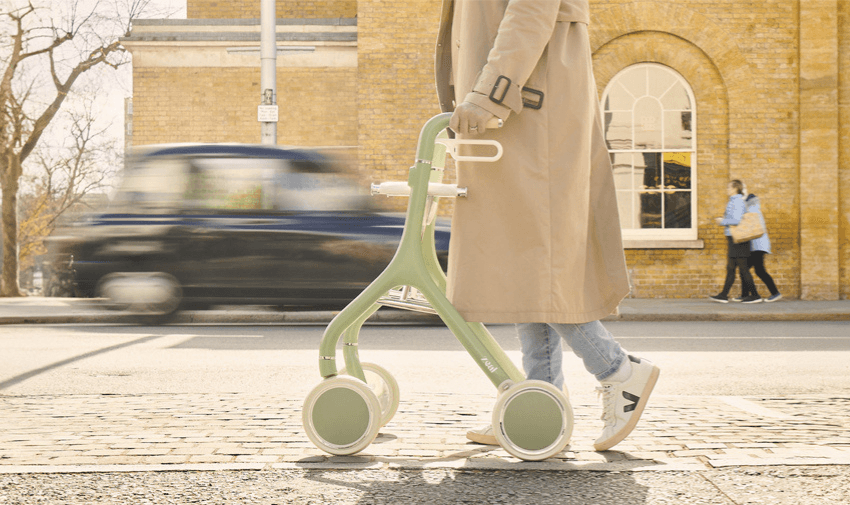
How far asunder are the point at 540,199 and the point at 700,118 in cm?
1303

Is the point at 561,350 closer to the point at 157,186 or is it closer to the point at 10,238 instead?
the point at 157,186

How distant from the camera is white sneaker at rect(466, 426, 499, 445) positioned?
352cm

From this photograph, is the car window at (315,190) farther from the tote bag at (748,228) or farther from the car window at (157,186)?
the tote bag at (748,228)

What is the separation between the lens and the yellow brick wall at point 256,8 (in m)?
18.9

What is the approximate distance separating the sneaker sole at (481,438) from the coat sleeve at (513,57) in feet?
4.13

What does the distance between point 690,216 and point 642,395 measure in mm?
12816

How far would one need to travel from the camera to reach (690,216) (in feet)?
50.9

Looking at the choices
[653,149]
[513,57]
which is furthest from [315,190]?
[653,149]

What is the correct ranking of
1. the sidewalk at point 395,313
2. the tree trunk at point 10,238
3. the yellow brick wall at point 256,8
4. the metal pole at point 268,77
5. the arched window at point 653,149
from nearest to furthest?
the sidewalk at point 395,313, the metal pole at point 268,77, the arched window at point 653,149, the yellow brick wall at point 256,8, the tree trunk at point 10,238

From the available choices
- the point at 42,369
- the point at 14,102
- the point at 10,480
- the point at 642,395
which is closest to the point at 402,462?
the point at 642,395

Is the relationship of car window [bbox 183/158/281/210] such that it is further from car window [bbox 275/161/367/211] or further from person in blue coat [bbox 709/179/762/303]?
person in blue coat [bbox 709/179/762/303]

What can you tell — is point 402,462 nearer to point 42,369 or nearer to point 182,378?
point 182,378

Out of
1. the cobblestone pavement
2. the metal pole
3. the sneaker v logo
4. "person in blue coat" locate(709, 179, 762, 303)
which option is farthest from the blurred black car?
"person in blue coat" locate(709, 179, 762, 303)

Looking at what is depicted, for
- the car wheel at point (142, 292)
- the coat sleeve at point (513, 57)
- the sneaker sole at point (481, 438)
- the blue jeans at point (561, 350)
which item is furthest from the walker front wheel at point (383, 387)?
the car wheel at point (142, 292)
